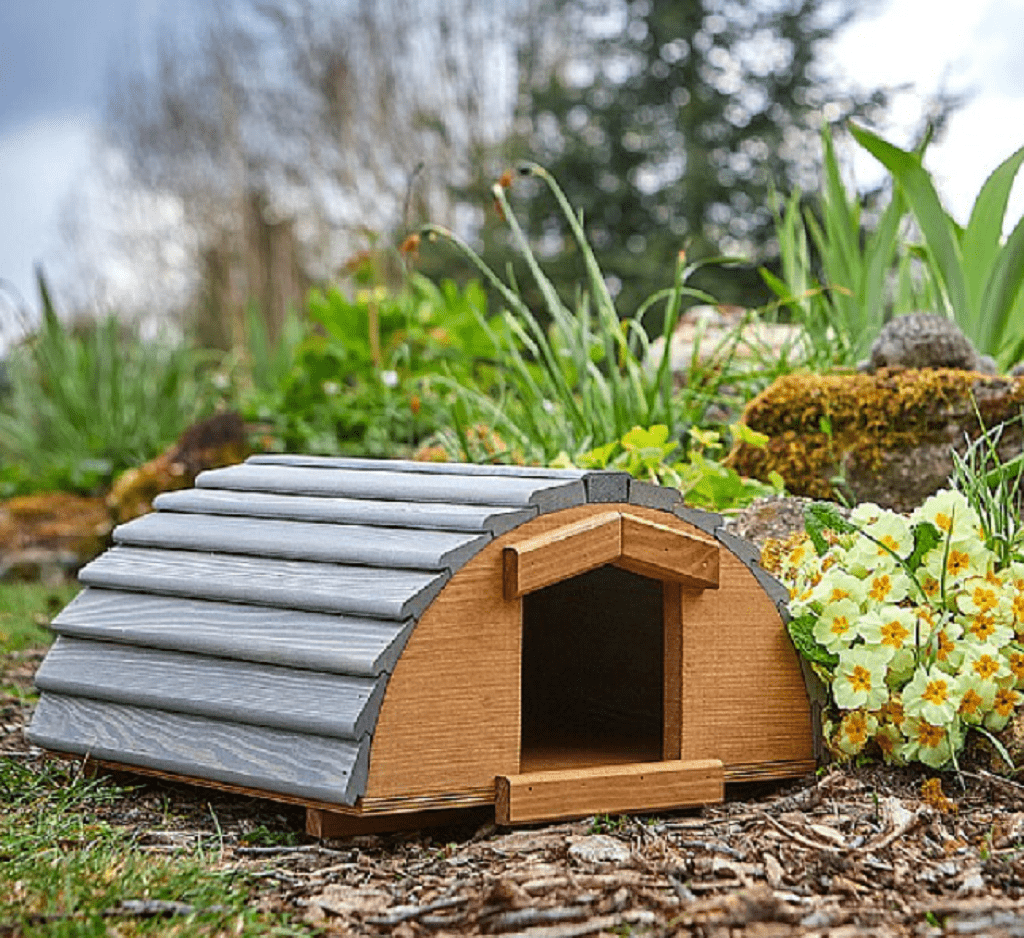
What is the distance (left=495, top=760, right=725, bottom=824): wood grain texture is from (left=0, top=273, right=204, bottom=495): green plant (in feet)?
17.7

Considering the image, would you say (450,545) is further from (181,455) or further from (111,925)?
(181,455)

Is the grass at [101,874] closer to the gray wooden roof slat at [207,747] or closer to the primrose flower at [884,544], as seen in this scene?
the gray wooden roof slat at [207,747]

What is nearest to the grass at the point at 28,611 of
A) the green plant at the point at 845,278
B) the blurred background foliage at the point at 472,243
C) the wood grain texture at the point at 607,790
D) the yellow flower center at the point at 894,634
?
the blurred background foliage at the point at 472,243

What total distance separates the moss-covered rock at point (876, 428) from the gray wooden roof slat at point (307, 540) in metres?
1.53

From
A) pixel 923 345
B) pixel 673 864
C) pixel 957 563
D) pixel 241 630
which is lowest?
pixel 673 864

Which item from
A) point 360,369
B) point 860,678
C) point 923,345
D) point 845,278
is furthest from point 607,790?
point 360,369

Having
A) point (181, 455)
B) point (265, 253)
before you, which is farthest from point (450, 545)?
point (265, 253)

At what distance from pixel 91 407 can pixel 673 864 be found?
636 centimetres

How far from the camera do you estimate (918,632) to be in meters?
2.48

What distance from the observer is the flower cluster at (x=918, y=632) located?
8.08 ft

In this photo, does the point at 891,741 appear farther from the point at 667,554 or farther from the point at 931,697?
the point at 667,554

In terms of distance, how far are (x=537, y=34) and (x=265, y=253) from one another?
4.93 metres

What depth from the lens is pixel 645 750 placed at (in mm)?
2592

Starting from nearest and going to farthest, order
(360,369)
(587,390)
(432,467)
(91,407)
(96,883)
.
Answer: (96,883) → (432,467) → (587,390) → (360,369) → (91,407)
